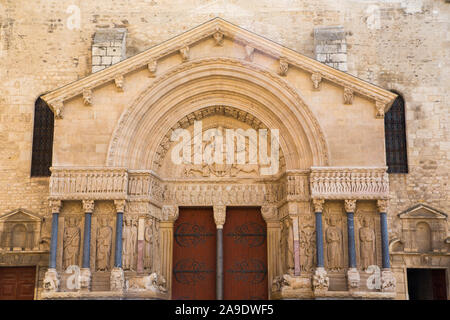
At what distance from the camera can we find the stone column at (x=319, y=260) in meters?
12.5

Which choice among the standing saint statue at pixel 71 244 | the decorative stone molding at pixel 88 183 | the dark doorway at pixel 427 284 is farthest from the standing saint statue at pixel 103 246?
the dark doorway at pixel 427 284

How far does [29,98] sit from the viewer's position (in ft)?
53.9

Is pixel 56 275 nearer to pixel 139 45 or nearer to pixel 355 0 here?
pixel 139 45

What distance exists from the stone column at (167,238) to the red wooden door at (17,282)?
3.87 metres

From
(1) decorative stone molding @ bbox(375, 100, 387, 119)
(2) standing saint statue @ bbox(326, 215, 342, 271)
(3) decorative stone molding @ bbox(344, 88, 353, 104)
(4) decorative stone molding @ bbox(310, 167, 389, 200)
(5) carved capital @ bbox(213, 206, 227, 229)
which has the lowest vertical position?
(2) standing saint statue @ bbox(326, 215, 342, 271)

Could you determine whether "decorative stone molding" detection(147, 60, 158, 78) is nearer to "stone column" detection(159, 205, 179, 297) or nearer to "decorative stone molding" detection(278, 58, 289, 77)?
"decorative stone molding" detection(278, 58, 289, 77)

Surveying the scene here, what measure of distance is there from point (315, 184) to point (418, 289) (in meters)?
5.90

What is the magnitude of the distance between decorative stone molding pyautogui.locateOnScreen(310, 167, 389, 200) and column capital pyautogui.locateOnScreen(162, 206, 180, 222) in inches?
140

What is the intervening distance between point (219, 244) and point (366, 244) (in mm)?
3561

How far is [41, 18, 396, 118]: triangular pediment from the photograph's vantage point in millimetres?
13375

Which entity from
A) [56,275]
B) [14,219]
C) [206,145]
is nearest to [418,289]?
[206,145]

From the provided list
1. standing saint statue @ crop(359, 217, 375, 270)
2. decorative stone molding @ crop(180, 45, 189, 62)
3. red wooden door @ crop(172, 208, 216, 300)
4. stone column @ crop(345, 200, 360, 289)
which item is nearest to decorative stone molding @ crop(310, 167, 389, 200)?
stone column @ crop(345, 200, 360, 289)

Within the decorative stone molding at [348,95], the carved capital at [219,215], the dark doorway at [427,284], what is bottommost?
the dark doorway at [427,284]

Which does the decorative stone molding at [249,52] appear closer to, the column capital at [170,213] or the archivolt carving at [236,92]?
the archivolt carving at [236,92]
